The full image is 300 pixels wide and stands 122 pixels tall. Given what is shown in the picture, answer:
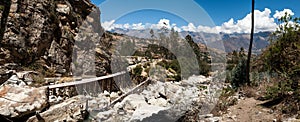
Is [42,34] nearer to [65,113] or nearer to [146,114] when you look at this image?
[65,113]

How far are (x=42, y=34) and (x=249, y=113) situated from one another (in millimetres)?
6699

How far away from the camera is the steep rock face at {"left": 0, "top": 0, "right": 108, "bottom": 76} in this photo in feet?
21.7

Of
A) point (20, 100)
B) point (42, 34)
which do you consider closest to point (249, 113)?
point (20, 100)

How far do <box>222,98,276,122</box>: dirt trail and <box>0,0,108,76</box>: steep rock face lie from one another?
5.43 m

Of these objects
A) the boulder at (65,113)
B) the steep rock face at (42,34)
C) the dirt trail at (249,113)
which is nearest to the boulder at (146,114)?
the boulder at (65,113)

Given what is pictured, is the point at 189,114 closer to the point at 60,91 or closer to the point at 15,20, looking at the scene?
the point at 60,91

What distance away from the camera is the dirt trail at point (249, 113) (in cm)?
568

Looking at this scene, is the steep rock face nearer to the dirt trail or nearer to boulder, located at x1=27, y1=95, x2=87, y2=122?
boulder, located at x1=27, y1=95, x2=87, y2=122

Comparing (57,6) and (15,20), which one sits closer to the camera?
(15,20)

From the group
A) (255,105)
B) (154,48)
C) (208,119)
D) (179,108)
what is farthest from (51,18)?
(154,48)

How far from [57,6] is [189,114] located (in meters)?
6.48

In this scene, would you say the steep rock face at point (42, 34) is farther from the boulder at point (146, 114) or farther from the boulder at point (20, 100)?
the boulder at point (146, 114)

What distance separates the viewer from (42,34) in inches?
296

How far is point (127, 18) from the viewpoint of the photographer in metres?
6.16
